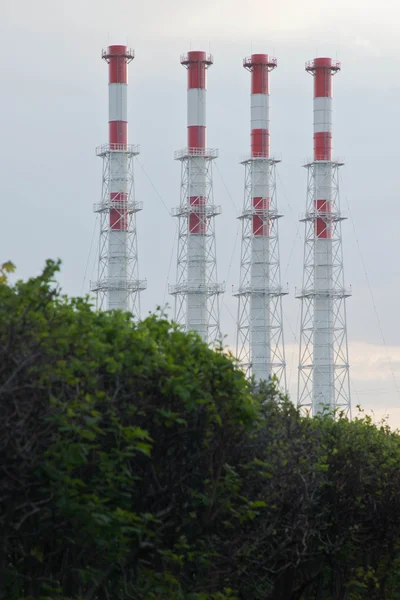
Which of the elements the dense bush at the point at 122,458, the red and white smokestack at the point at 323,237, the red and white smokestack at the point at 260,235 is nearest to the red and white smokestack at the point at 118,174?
the red and white smokestack at the point at 260,235

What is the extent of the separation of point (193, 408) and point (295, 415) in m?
5.05

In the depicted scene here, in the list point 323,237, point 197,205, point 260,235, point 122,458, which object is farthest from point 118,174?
point 122,458

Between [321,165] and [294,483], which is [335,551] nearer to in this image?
[294,483]

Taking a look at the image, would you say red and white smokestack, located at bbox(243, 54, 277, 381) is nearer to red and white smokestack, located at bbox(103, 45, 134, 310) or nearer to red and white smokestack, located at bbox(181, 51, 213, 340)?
red and white smokestack, located at bbox(181, 51, 213, 340)

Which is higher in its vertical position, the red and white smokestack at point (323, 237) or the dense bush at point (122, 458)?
the red and white smokestack at point (323, 237)

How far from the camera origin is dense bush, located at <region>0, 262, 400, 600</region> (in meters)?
10.3

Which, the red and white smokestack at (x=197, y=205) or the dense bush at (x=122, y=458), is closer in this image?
the dense bush at (x=122, y=458)

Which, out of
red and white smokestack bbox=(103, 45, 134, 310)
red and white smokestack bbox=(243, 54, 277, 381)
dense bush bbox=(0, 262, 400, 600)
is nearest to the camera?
dense bush bbox=(0, 262, 400, 600)

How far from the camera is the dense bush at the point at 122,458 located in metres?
10.3

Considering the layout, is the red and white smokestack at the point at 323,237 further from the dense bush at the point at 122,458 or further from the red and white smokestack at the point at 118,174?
the dense bush at the point at 122,458

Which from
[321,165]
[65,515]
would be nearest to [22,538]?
[65,515]

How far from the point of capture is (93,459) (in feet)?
36.6

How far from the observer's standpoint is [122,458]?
Result: 11.3 m

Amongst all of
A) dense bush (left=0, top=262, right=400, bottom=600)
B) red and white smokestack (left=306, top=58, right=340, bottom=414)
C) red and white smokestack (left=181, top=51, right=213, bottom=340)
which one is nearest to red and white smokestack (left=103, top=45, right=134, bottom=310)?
red and white smokestack (left=181, top=51, right=213, bottom=340)
